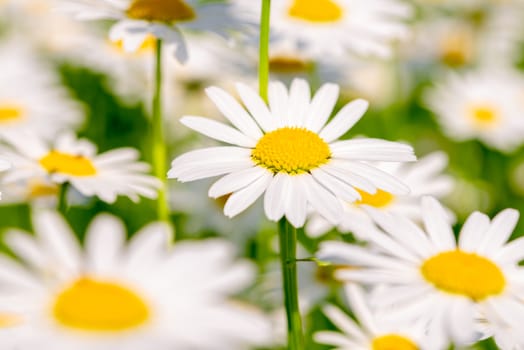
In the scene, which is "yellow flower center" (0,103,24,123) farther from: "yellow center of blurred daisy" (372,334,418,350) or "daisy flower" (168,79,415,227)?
"yellow center of blurred daisy" (372,334,418,350)

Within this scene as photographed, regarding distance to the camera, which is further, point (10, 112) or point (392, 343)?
point (10, 112)

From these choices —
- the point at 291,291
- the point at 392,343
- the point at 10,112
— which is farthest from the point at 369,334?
the point at 10,112

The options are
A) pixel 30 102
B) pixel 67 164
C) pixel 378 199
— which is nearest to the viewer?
pixel 67 164

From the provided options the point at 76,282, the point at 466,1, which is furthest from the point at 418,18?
the point at 76,282

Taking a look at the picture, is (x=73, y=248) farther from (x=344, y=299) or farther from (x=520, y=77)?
(x=520, y=77)

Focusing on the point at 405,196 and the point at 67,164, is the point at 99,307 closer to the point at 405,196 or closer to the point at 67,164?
the point at 67,164

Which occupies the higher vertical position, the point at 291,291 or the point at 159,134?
the point at 159,134
